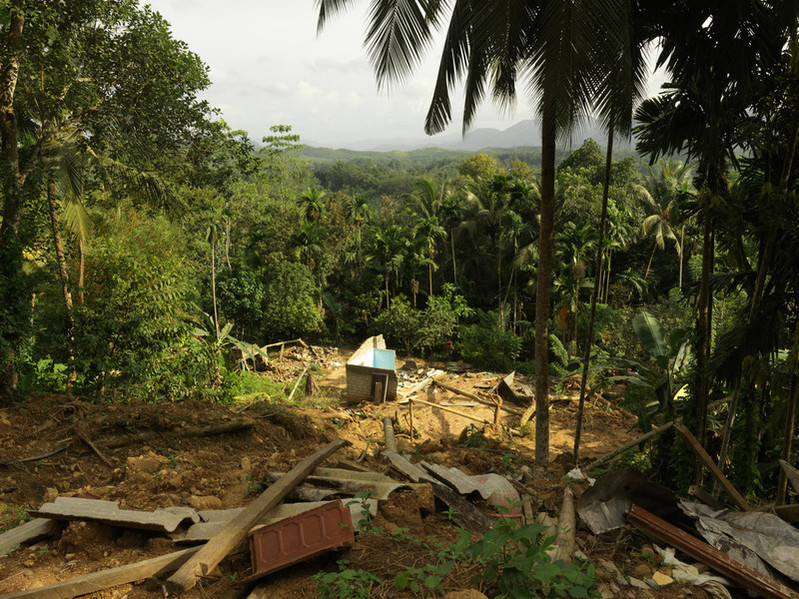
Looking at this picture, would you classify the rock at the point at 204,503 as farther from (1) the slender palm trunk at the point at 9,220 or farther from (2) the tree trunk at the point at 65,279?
(2) the tree trunk at the point at 65,279

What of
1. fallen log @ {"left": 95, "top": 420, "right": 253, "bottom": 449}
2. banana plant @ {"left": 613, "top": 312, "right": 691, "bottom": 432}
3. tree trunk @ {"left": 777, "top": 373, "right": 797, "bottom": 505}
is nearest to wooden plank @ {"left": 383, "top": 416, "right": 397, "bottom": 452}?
→ fallen log @ {"left": 95, "top": 420, "right": 253, "bottom": 449}

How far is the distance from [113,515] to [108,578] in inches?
27.1

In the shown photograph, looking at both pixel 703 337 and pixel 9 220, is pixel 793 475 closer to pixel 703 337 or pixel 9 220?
pixel 703 337

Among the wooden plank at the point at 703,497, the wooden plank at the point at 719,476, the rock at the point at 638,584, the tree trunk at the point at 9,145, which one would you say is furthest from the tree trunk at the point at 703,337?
the tree trunk at the point at 9,145

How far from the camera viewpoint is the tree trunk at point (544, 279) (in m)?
6.40

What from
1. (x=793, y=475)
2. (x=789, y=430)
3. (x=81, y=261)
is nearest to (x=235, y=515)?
(x=793, y=475)

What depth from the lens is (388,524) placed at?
379 centimetres

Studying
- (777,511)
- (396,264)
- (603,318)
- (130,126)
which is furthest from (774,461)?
(396,264)

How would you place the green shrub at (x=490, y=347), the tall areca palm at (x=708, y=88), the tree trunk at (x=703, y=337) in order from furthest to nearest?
the green shrub at (x=490, y=347), the tree trunk at (x=703, y=337), the tall areca palm at (x=708, y=88)

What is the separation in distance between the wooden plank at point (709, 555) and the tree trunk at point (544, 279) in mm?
2926

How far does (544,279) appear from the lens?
265 inches

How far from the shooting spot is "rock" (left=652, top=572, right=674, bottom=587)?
3.29m

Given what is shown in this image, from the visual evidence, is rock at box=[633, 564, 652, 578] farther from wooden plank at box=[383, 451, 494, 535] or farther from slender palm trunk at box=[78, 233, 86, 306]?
slender palm trunk at box=[78, 233, 86, 306]

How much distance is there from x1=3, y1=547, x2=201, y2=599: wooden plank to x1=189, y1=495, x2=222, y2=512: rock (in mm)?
756
